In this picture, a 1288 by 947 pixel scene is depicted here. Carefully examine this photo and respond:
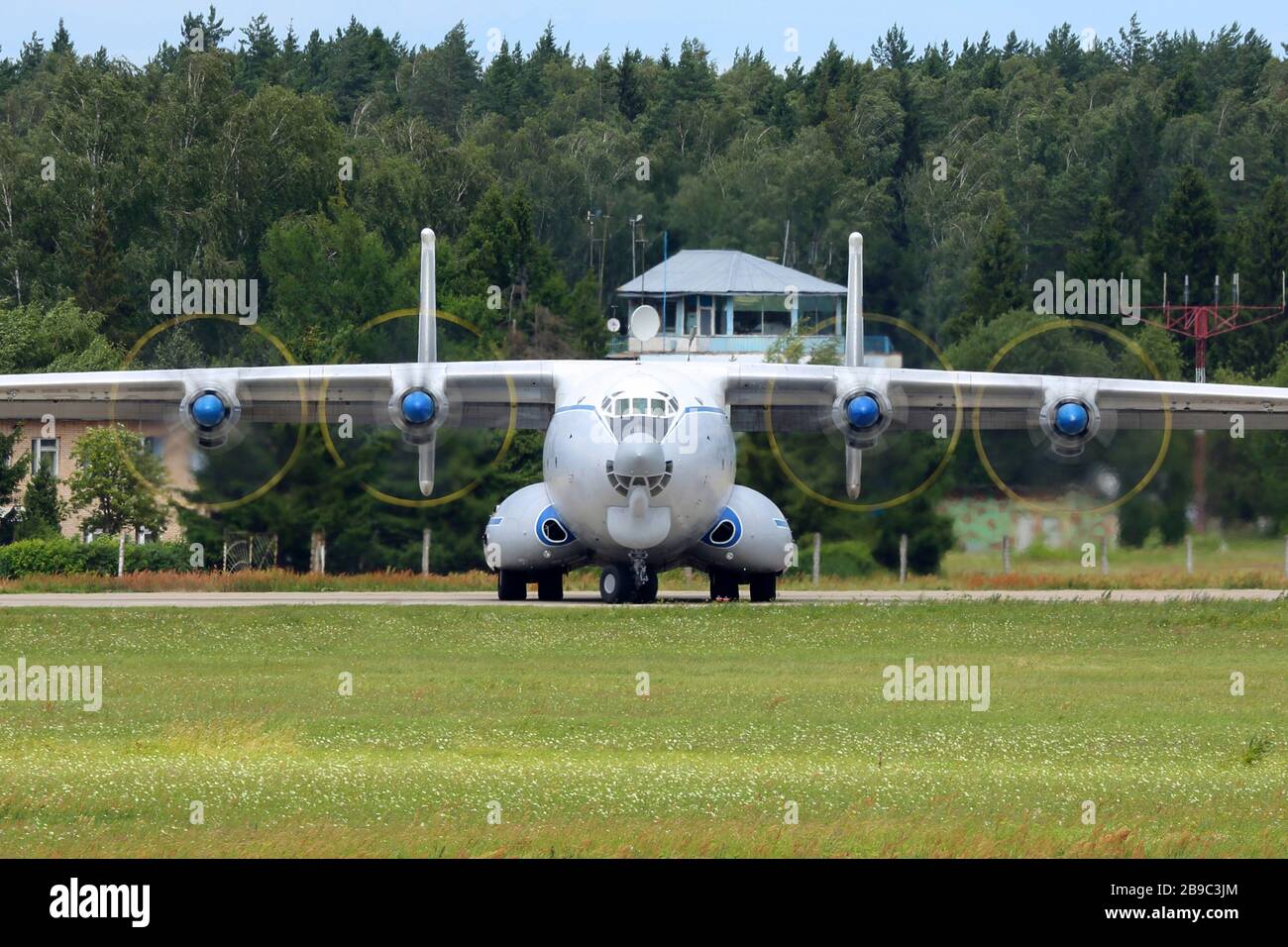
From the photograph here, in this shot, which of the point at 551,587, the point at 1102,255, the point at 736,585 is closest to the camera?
the point at 551,587

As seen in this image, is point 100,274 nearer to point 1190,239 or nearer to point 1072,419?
point 1190,239

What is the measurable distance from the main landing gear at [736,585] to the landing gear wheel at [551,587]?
105 inches

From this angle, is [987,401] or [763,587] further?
[987,401]

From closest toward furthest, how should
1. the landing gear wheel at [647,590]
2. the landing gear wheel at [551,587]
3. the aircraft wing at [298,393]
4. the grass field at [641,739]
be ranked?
the grass field at [641,739] → the aircraft wing at [298,393] → the landing gear wheel at [647,590] → the landing gear wheel at [551,587]

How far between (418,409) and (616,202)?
146 ft

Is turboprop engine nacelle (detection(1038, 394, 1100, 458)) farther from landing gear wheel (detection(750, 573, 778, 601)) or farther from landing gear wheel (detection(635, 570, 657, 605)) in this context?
landing gear wheel (detection(635, 570, 657, 605))

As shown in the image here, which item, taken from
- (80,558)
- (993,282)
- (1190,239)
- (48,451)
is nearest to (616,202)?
(993,282)

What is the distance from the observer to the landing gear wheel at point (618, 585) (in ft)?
112

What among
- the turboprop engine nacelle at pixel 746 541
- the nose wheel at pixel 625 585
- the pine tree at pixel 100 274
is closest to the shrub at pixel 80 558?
the nose wheel at pixel 625 585

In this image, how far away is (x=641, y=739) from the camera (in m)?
17.7

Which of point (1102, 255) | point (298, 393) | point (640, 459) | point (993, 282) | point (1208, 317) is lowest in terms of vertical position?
point (640, 459)

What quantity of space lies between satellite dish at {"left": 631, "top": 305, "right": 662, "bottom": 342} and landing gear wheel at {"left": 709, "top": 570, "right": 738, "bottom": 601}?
14.6ft

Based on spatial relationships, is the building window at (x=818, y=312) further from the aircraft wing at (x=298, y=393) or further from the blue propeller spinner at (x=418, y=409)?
the blue propeller spinner at (x=418, y=409)
